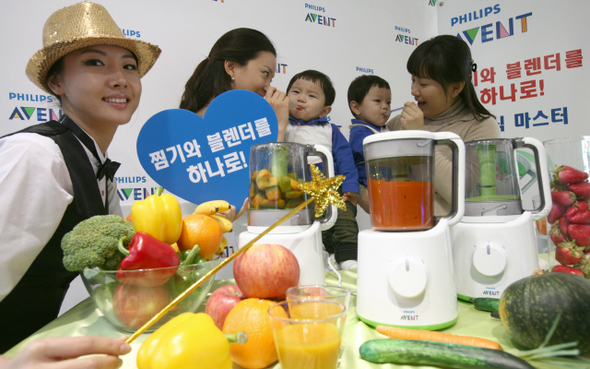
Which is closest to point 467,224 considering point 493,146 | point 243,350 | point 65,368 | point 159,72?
point 493,146

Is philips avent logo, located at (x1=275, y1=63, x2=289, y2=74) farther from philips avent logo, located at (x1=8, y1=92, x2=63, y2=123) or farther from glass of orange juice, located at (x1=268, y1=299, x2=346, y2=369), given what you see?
glass of orange juice, located at (x1=268, y1=299, x2=346, y2=369)

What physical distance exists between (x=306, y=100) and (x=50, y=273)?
5.40 ft

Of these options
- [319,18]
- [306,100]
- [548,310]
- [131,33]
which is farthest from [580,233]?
[319,18]

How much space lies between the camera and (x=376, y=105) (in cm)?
251

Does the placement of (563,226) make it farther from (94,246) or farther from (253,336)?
(94,246)

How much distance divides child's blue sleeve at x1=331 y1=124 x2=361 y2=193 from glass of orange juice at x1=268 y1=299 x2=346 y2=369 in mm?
1694

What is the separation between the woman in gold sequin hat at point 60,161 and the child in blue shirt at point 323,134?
39.5 inches

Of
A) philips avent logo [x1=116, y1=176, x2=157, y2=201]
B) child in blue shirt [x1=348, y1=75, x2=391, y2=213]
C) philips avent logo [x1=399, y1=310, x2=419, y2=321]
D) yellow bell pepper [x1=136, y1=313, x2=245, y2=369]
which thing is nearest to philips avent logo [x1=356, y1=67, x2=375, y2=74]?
child in blue shirt [x1=348, y1=75, x2=391, y2=213]

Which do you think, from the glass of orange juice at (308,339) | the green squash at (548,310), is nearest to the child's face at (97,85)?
the glass of orange juice at (308,339)

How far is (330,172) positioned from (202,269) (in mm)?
433

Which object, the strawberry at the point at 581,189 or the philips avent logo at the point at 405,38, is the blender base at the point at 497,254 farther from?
the philips avent logo at the point at 405,38

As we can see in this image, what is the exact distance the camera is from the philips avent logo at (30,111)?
6.47ft

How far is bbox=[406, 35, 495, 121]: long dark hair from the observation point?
1.98 metres

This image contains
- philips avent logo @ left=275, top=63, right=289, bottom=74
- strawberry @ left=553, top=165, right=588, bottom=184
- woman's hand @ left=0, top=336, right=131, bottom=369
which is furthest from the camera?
philips avent logo @ left=275, top=63, right=289, bottom=74
